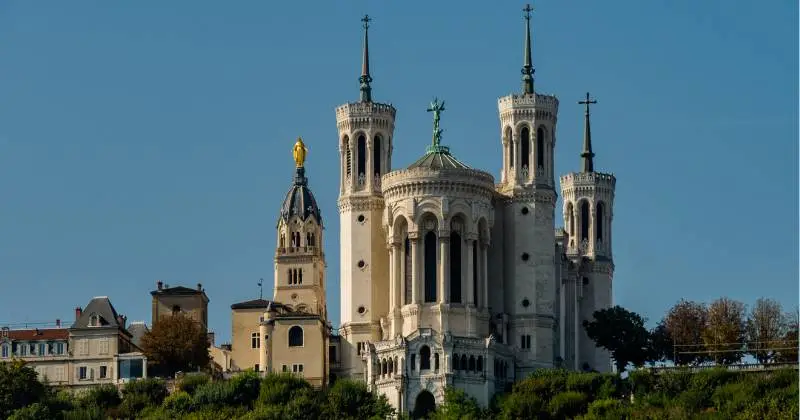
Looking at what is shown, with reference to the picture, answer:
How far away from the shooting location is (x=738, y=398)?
441ft

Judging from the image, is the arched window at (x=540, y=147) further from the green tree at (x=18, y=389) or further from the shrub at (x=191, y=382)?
the green tree at (x=18, y=389)

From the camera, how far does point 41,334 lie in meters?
151

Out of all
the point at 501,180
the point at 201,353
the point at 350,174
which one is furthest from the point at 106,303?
the point at 501,180

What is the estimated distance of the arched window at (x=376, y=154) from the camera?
5945 inches

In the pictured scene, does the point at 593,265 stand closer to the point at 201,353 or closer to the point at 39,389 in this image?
the point at 201,353

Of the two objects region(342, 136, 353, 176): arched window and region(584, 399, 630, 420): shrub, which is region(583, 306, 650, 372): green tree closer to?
region(584, 399, 630, 420): shrub

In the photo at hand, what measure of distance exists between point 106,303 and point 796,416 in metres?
48.0

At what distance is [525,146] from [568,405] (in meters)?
21.3

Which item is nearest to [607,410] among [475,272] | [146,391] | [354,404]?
[475,272]

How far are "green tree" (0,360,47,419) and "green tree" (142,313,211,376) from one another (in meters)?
8.68

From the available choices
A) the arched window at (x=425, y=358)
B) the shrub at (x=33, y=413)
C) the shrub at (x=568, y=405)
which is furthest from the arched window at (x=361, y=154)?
the shrub at (x=33, y=413)

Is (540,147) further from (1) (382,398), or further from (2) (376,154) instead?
(1) (382,398)

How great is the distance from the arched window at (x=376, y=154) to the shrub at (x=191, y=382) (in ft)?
59.7

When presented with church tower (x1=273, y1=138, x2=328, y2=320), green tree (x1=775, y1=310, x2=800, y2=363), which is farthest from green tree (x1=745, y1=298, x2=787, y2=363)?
church tower (x1=273, y1=138, x2=328, y2=320)
